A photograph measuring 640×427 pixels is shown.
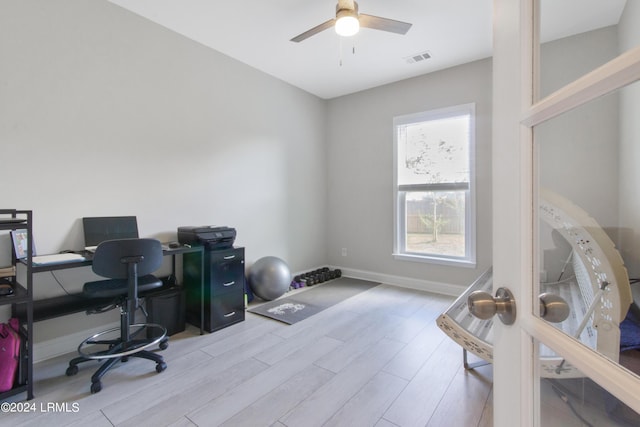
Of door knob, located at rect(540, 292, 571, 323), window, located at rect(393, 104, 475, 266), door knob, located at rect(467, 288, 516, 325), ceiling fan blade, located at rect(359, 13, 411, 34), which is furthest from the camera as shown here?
window, located at rect(393, 104, 475, 266)

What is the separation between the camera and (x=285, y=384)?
1938 mm

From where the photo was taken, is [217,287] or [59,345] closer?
[59,345]

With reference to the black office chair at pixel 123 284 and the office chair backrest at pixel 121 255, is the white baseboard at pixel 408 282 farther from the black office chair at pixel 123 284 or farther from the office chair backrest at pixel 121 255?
the office chair backrest at pixel 121 255

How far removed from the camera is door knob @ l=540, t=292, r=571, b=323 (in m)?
0.54

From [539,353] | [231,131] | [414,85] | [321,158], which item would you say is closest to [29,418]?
[539,353]

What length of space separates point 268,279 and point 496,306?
3.02 m

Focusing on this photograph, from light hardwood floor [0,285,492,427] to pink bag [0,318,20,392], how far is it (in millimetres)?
180

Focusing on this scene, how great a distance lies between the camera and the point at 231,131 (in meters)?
3.50

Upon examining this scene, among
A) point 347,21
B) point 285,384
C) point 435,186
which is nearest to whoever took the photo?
point 285,384

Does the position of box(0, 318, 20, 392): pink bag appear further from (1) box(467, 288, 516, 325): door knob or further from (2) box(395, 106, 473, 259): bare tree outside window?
(2) box(395, 106, 473, 259): bare tree outside window

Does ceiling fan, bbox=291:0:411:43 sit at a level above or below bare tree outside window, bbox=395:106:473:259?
above

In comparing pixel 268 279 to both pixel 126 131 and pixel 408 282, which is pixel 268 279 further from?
pixel 126 131

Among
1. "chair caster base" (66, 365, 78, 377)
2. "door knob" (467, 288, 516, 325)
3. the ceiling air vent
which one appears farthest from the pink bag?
the ceiling air vent

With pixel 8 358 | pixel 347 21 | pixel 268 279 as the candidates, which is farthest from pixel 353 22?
pixel 8 358
